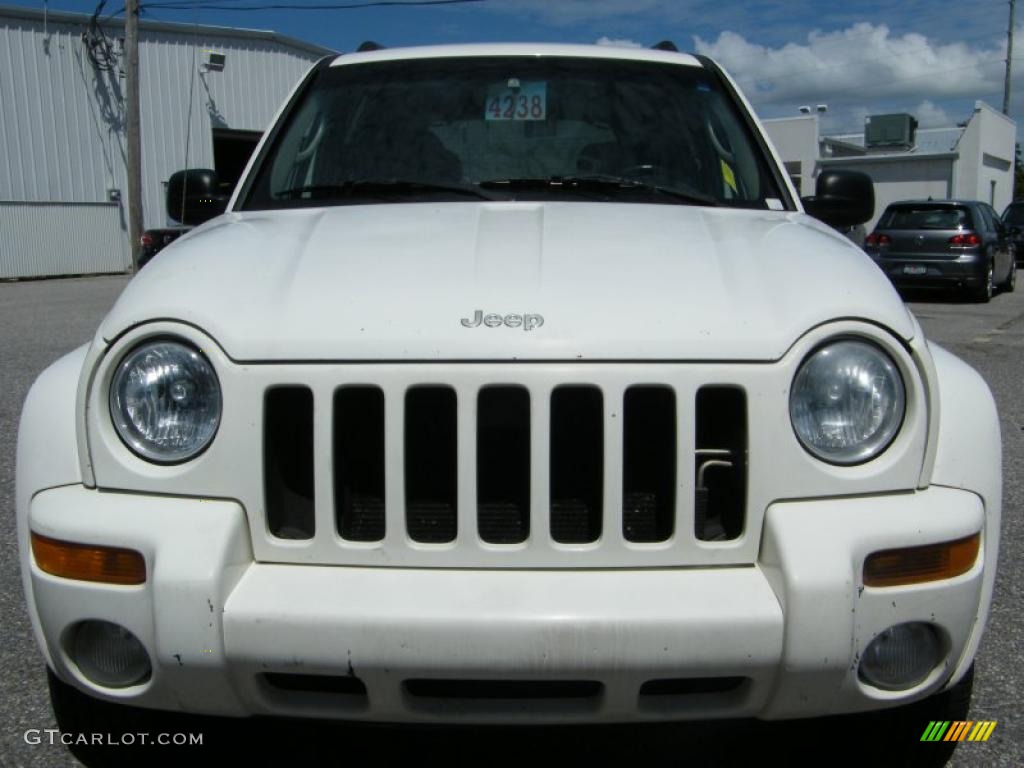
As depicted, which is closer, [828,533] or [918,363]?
[828,533]

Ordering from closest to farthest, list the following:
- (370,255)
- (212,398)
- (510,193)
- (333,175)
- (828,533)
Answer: (828,533)
(212,398)
(370,255)
(510,193)
(333,175)

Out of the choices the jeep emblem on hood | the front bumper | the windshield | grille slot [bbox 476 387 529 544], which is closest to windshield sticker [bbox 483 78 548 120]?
the windshield

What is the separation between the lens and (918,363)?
2088mm

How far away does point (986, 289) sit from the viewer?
1612 cm

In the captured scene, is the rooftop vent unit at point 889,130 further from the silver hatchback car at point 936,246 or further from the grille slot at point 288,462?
the grille slot at point 288,462

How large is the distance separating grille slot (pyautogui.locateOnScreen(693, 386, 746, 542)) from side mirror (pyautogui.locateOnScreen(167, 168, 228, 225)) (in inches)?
85.7

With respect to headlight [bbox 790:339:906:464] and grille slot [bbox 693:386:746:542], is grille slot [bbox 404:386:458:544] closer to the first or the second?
grille slot [bbox 693:386:746:542]

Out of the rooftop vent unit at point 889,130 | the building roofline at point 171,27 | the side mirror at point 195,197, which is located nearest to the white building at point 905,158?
the rooftop vent unit at point 889,130

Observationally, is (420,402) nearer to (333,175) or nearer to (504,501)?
(504,501)

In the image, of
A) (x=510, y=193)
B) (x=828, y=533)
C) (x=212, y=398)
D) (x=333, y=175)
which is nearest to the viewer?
(x=828, y=533)

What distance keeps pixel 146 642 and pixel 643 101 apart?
2.47m

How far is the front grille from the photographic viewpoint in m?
1.98

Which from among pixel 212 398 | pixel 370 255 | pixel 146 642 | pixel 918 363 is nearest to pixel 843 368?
pixel 918 363

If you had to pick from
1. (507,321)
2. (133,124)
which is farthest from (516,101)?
(133,124)
